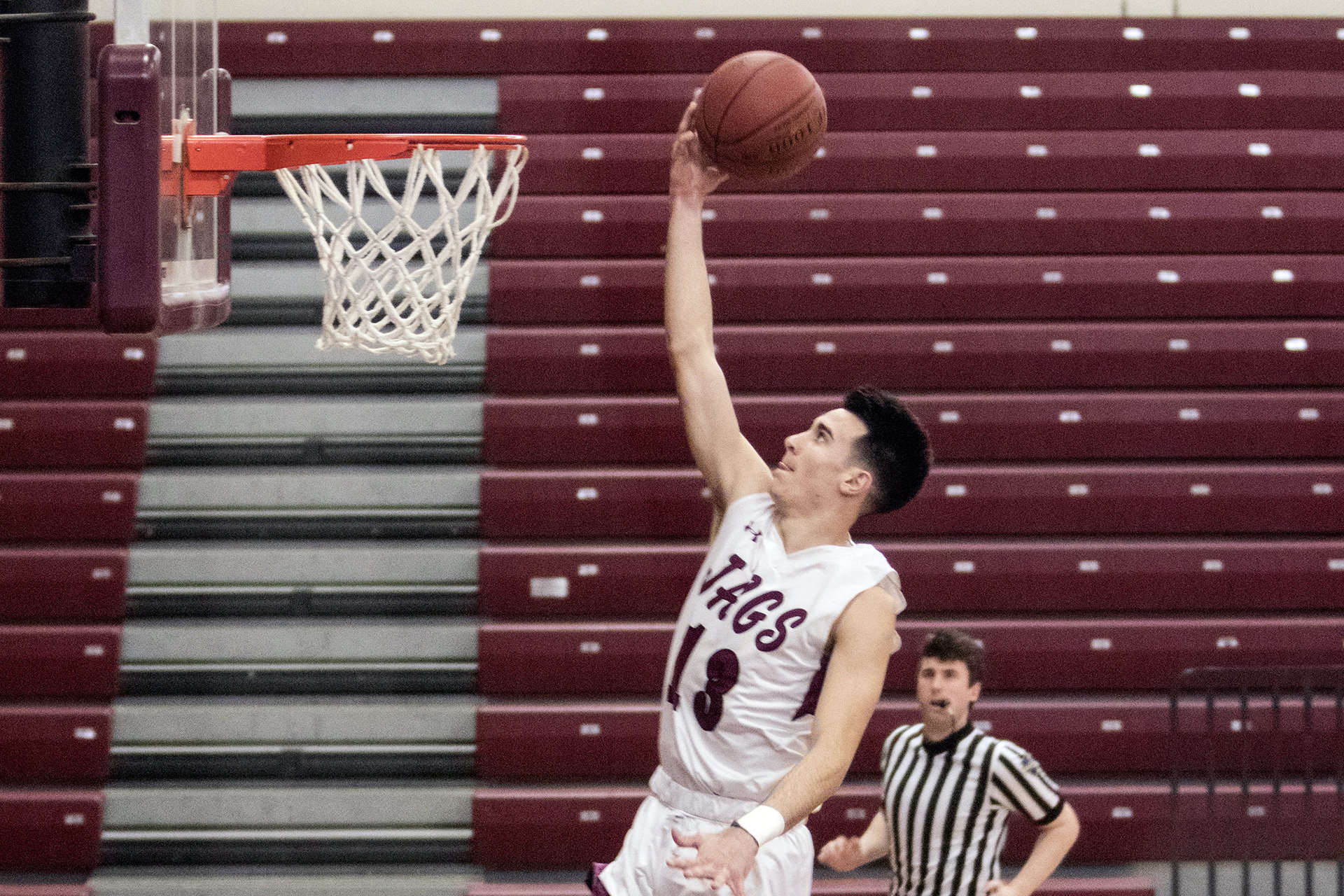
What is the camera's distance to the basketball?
285 cm

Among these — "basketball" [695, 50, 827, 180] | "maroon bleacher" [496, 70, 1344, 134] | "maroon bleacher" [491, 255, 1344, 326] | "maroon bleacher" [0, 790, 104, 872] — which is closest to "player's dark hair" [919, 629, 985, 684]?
"basketball" [695, 50, 827, 180]

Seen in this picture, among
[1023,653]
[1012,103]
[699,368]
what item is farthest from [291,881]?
[1012,103]

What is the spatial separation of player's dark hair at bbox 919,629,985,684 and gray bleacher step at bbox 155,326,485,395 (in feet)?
9.70

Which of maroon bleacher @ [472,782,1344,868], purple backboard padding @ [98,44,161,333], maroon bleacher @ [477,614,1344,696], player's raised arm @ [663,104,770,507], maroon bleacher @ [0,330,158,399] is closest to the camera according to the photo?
purple backboard padding @ [98,44,161,333]

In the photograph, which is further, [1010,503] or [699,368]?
[1010,503]

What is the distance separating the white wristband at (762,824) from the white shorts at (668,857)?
360mm

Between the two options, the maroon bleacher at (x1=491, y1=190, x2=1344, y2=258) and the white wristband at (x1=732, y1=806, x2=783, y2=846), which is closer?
the white wristband at (x1=732, y1=806, x2=783, y2=846)

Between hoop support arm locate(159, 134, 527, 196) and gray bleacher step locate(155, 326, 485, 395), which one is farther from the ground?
hoop support arm locate(159, 134, 527, 196)

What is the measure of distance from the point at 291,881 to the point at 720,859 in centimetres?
332

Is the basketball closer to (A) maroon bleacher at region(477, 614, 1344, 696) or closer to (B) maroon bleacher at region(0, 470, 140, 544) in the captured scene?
(A) maroon bleacher at region(477, 614, 1344, 696)

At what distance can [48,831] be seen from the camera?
5031 mm

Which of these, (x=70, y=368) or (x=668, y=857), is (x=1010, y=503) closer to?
(x=668, y=857)

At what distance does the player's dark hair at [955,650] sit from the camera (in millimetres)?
3375

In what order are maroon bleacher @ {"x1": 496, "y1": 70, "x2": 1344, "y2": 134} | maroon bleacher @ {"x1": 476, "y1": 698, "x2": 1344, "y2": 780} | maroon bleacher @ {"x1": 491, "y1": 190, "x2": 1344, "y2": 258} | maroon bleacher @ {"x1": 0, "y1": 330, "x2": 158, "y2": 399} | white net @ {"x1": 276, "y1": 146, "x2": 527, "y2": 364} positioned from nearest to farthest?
white net @ {"x1": 276, "y1": 146, "x2": 527, "y2": 364}
maroon bleacher @ {"x1": 476, "y1": 698, "x2": 1344, "y2": 780}
maroon bleacher @ {"x1": 0, "y1": 330, "x2": 158, "y2": 399}
maroon bleacher @ {"x1": 491, "y1": 190, "x2": 1344, "y2": 258}
maroon bleacher @ {"x1": 496, "y1": 70, "x2": 1344, "y2": 134}
